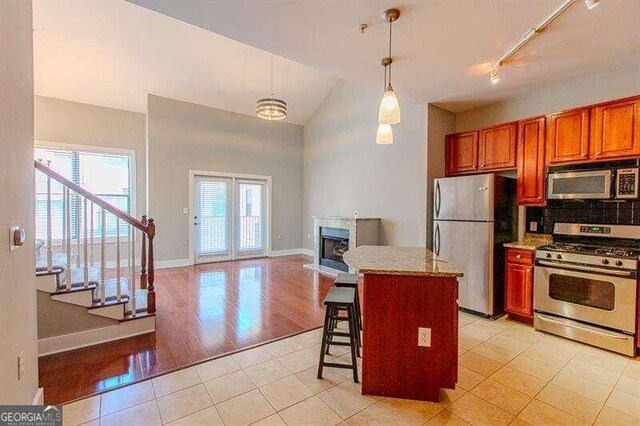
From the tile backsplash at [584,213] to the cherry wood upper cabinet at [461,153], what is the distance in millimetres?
937

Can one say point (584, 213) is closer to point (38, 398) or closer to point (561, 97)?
point (561, 97)

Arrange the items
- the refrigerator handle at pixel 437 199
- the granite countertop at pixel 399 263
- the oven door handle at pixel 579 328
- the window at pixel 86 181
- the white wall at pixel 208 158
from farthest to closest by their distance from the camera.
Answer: the white wall at pixel 208 158, the window at pixel 86 181, the refrigerator handle at pixel 437 199, the oven door handle at pixel 579 328, the granite countertop at pixel 399 263

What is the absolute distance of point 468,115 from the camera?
4371 millimetres

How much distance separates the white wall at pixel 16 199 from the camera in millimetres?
1357

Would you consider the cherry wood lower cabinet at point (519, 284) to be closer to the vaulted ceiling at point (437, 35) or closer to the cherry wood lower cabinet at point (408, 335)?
the cherry wood lower cabinet at point (408, 335)

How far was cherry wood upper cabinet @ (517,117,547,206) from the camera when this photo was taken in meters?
3.38

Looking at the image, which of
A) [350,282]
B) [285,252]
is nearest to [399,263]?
[350,282]

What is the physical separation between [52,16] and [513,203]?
6628 millimetres

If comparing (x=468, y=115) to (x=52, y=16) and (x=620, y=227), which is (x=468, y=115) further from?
(x=52, y=16)

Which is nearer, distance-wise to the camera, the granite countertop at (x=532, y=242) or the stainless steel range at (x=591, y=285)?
the stainless steel range at (x=591, y=285)

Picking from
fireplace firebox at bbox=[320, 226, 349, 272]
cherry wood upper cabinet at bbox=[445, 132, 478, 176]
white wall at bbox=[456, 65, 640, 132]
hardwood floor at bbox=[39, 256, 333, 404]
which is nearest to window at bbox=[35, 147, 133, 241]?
hardwood floor at bbox=[39, 256, 333, 404]

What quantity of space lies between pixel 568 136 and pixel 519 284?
1721mm

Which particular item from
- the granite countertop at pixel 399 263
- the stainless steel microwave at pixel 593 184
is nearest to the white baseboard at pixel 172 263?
the granite countertop at pixel 399 263

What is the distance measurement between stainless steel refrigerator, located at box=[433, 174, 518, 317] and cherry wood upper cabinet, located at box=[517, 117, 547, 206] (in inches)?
7.3
